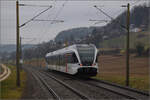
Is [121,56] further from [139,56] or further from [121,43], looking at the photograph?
[121,43]

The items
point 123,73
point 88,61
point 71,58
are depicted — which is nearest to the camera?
point 88,61

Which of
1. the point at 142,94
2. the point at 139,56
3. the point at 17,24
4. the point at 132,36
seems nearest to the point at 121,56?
the point at 139,56

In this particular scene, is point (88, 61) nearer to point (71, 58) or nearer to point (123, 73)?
point (71, 58)

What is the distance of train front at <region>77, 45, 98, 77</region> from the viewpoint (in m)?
26.1

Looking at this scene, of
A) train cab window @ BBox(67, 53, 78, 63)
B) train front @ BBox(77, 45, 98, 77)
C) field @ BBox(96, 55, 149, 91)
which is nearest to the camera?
field @ BBox(96, 55, 149, 91)

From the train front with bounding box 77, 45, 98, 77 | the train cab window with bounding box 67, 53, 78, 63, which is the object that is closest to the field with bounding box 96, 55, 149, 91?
the train front with bounding box 77, 45, 98, 77

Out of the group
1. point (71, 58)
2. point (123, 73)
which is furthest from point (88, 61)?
point (123, 73)

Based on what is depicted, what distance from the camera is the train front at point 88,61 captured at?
85.5 ft

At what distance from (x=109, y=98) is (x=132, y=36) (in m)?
124

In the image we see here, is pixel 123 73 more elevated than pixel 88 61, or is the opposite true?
pixel 88 61

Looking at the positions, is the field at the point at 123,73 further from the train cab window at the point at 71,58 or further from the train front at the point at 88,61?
the train cab window at the point at 71,58

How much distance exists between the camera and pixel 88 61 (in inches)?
1033

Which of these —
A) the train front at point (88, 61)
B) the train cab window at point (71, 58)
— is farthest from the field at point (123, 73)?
the train cab window at point (71, 58)

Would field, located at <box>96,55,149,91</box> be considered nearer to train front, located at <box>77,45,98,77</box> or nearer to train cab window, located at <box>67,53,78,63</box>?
train front, located at <box>77,45,98,77</box>
